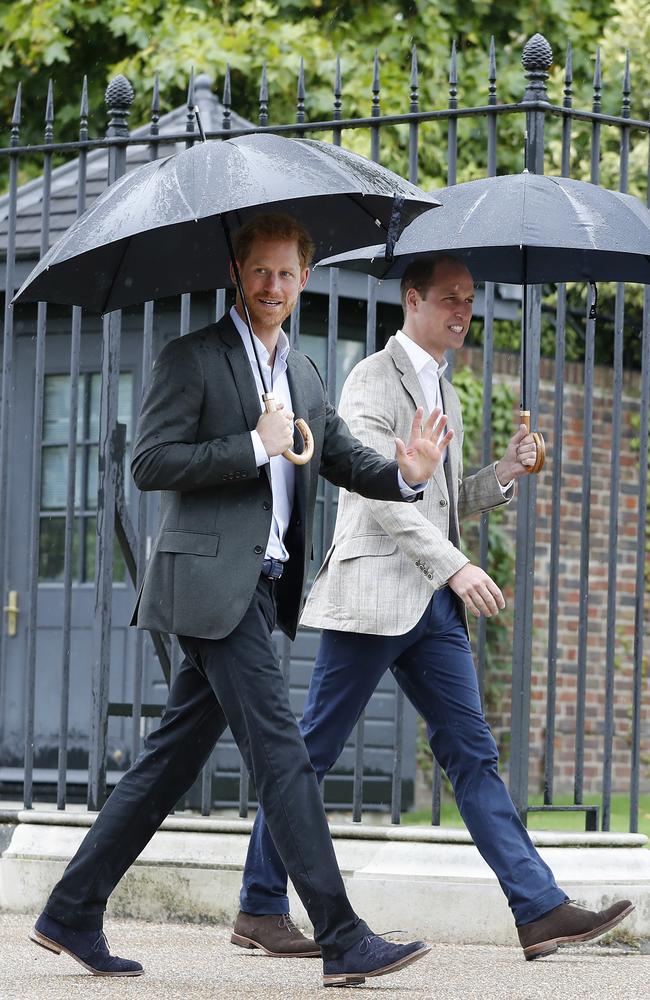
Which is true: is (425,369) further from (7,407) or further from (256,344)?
(7,407)

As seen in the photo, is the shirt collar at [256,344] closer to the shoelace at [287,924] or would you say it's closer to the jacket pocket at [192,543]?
the jacket pocket at [192,543]

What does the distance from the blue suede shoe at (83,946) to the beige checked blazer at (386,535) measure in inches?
39.5

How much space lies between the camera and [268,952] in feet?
14.0

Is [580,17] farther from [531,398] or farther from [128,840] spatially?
[128,840]

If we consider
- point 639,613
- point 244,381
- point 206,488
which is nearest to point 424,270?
point 244,381

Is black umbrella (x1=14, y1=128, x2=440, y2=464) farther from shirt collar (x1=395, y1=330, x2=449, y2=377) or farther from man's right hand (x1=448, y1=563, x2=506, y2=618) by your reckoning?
man's right hand (x1=448, y1=563, x2=506, y2=618)

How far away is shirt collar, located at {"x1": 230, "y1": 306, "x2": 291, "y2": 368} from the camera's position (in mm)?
3891

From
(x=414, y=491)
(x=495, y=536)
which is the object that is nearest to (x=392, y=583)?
(x=414, y=491)

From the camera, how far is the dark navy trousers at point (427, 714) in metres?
4.25

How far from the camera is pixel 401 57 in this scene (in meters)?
12.0

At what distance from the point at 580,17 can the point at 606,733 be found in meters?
8.71

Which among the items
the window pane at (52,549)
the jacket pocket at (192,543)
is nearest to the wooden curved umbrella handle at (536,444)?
the jacket pocket at (192,543)

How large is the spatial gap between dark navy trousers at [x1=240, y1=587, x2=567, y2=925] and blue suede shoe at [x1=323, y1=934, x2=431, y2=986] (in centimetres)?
71

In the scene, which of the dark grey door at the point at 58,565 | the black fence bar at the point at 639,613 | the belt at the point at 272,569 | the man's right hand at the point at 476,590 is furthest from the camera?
the dark grey door at the point at 58,565
